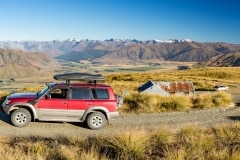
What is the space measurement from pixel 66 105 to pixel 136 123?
3.23 m

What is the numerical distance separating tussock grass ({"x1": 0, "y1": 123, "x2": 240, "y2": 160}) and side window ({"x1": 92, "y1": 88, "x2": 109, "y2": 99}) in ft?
10.7

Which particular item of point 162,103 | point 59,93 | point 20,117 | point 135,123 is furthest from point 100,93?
point 162,103

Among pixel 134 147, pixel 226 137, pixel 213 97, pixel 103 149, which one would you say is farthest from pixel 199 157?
pixel 213 97

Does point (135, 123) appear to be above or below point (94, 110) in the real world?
below

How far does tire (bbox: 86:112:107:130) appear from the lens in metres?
14.6

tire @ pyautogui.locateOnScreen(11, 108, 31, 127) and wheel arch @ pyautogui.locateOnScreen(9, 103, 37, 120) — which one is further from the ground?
wheel arch @ pyautogui.locateOnScreen(9, 103, 37, 120)

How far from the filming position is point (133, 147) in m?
9.71

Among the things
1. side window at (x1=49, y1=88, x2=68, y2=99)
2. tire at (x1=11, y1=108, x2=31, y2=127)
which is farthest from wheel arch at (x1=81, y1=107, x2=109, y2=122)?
tire at (x1=11, y1=108, x2=31, y2=127)

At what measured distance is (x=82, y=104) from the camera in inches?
578

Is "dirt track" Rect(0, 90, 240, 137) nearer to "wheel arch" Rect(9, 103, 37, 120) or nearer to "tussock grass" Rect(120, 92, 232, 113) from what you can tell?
"wheel arch" Rect(9, 103, 37, 120)

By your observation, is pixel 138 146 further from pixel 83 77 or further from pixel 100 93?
pixel 83 77

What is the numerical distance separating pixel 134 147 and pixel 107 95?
540 cm

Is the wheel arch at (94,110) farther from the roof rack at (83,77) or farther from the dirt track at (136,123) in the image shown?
the roof rack at (83,77)

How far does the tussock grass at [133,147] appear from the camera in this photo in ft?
28.9
